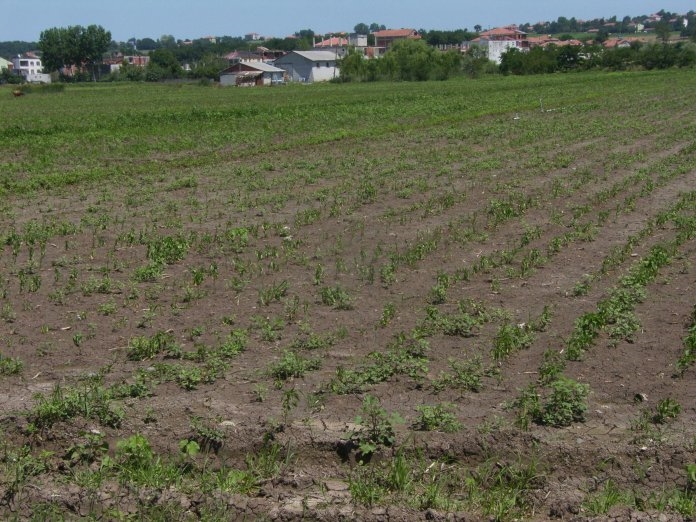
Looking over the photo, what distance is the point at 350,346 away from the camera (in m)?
7.87

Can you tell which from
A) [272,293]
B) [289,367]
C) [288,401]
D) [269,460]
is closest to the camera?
[269,460]

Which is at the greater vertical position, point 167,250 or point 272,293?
point 167,250

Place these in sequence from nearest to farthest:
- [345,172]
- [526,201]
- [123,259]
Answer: [123,259] < [526,201] < [345,172]

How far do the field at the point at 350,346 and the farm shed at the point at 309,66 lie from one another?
4681 inches

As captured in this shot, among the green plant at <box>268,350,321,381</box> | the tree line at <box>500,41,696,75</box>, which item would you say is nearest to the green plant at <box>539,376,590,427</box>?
the green plant at <box>268,350,321,381</box>

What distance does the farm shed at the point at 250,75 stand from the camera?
109 metres

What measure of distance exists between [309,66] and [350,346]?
426ft

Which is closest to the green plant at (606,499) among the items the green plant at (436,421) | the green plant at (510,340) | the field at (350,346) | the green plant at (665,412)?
the field at (350,346)

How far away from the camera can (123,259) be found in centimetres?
1097

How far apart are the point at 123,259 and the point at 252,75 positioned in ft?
340

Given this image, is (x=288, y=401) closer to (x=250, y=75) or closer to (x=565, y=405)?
(x=565, y=405)

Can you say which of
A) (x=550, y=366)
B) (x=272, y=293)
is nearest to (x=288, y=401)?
(x=550, y=366)

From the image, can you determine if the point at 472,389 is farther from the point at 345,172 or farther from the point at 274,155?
the point at 274,155

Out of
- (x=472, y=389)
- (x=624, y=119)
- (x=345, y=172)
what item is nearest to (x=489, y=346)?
(x=472, y=389)
